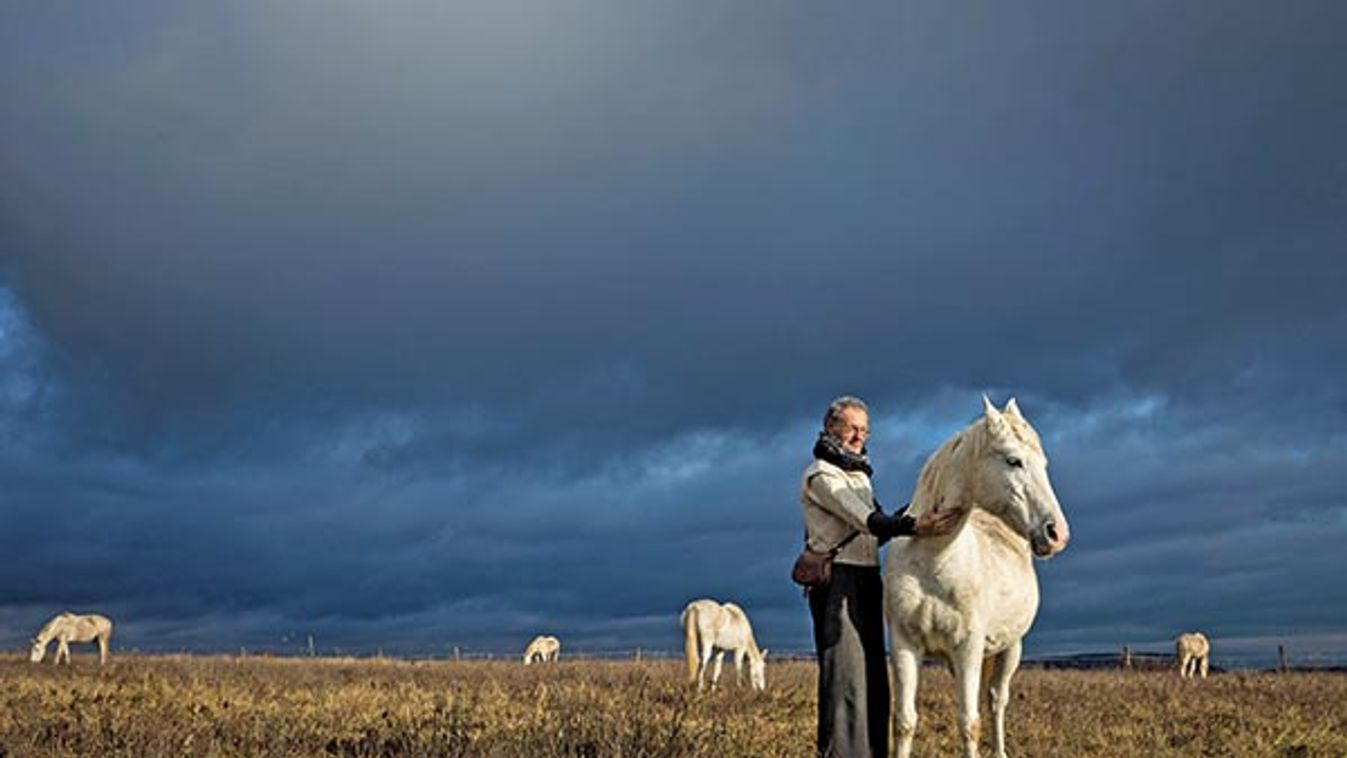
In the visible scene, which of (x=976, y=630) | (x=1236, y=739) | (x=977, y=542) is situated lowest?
(x=1236, y=739)

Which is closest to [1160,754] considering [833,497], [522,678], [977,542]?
[977,542]

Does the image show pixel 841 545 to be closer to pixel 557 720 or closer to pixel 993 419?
pixel 993 419

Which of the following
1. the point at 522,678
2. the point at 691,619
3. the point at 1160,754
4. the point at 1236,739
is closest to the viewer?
the point at 1160,754

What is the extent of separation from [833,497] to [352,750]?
4478 mm

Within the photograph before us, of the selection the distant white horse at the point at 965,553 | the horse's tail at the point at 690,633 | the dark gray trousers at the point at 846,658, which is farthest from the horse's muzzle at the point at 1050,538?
the horse's tail at the point at 690,633

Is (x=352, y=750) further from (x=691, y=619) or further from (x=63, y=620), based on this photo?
(x=63, y=620)

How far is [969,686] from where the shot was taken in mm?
6816

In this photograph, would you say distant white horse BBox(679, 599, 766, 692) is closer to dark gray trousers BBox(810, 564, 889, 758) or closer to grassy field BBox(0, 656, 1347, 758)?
grassy field BBox(0, 656, 1347, 758)

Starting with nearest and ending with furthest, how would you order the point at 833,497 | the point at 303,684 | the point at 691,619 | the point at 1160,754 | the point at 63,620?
the point at 833,497 < the point at 1160,754 < the point at 303,684 < the point at 691,619 < the point at 63,620

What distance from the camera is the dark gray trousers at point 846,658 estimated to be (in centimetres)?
654

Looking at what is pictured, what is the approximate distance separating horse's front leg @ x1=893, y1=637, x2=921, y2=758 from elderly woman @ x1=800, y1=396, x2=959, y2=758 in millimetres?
149

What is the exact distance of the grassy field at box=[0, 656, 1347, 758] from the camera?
24.7 ft

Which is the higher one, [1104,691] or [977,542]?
[977,542]

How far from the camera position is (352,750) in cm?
854
